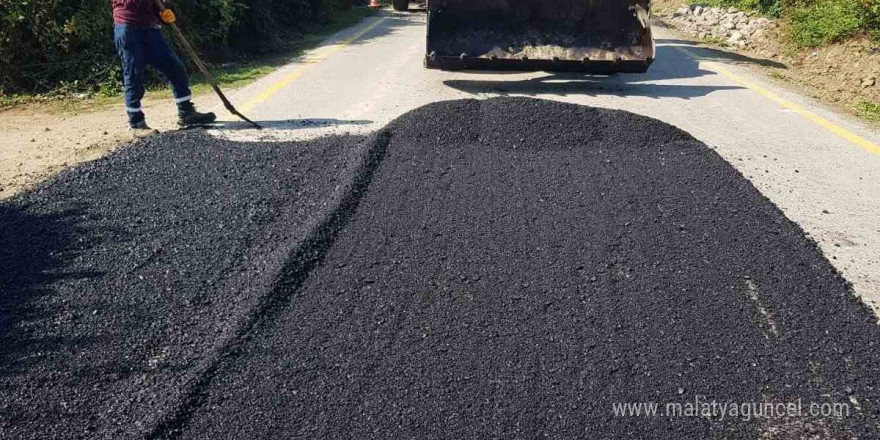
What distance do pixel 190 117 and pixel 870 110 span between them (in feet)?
25.0

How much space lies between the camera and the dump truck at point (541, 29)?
8227 millimetres

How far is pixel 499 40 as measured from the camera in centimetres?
844

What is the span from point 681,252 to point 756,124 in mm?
3777

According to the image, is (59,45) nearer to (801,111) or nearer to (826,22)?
(801,111)

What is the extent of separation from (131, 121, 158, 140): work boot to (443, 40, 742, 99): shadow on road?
3.76 m

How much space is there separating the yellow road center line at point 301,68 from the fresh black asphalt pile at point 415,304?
2.57 meters

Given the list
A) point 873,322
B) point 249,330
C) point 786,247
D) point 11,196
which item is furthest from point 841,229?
point 11,196

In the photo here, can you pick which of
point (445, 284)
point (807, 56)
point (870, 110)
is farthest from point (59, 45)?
point (807, 56)

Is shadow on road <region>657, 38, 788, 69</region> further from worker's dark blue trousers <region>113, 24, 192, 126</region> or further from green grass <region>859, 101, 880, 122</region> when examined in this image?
worker's dark blue trousers <region>113, 24, 192, 126</region>

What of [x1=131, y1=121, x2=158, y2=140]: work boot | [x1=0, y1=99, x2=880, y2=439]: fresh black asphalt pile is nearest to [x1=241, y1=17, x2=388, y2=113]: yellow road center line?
[x1=131, y1=121, x2=158, y2=140]: work boot

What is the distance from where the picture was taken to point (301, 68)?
9758 mm

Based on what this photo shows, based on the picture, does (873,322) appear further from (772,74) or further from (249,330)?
(772,74)

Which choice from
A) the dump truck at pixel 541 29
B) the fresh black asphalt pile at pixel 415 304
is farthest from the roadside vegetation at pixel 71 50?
the fresh black asphalt pile at pixel 415 304

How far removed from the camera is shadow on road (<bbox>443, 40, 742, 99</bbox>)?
8.10m
